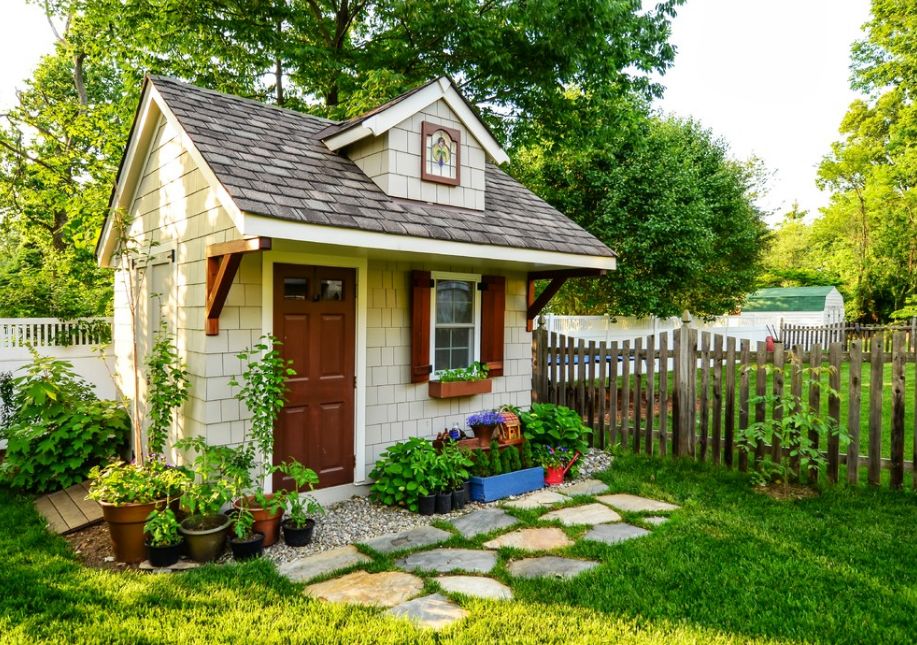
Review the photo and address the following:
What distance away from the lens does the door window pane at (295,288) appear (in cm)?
Answer: 495

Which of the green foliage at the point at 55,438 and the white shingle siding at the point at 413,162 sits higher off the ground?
the white shingle siding at the point at 413,162

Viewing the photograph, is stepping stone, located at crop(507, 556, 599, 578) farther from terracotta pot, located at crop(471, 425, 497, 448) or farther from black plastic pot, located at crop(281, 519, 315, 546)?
terracotta pot, located at crop(471, 425, 497, 448)

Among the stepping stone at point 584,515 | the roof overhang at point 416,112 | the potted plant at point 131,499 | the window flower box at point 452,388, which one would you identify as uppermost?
the roof overhang at point 416,112

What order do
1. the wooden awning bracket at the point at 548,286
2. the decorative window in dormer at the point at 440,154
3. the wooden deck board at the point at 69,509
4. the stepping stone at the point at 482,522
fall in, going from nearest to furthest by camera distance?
the stepping stone at the point at 482,522 → the wooden deck board at the point at 69,509 → the decorative window in dormer at the point at 440,154 → the wooden awning bracket at the point at 548,286

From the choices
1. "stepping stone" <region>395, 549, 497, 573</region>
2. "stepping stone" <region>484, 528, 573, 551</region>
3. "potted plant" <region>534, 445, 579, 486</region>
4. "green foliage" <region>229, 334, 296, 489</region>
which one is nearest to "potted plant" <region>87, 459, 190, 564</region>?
"green foliage" <region>229, 334, 296, 489</region>

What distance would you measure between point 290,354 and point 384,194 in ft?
5.77

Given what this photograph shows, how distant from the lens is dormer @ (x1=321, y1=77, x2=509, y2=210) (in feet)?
17.6

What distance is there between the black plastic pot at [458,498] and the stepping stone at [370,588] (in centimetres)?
141

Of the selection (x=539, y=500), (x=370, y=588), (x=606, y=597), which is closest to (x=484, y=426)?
(x=539, y=500)

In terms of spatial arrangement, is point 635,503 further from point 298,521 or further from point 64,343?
point 64,343

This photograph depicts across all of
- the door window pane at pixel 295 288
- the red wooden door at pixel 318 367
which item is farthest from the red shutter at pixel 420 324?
the door window pane at pixel 295 288

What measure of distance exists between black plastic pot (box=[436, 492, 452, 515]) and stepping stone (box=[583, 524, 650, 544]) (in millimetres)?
1296

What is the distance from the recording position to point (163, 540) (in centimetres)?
383

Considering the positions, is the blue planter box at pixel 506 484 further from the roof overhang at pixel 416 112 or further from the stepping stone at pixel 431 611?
the roof overhang at pixel 416 112
